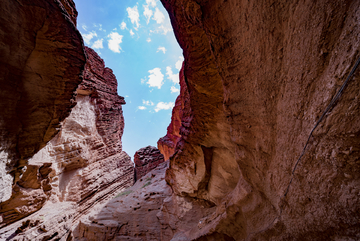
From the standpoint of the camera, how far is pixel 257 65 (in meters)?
1.77

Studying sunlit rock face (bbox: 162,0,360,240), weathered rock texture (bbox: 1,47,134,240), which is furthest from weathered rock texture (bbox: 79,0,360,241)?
weathered rock texture (bbox: 1,47,134,240)

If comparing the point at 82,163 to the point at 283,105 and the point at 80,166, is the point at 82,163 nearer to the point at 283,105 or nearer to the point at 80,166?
the point at 80,166

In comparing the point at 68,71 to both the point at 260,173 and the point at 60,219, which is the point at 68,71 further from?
the point at 60,219

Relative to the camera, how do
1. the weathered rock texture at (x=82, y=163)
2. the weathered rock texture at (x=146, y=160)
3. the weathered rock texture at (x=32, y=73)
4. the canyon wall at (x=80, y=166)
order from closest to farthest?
the weathered rock texture at (x=32, y=73)
the canyon wall at (x=80, y=166)
the weathered rock texture at (x=82, y=163)
the weathered rock texture at (x=146, y=160)

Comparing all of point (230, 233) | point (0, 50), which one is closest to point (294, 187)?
point (230, 233)

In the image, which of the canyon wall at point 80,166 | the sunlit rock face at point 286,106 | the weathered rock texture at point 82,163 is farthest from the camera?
the weathered rock texture at point 82,163

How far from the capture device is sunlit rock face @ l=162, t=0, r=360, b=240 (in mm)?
870

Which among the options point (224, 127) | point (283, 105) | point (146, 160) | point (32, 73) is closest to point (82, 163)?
point (146, 160)

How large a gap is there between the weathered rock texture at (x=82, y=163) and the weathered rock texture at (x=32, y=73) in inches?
134

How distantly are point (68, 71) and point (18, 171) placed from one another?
331 centimetres

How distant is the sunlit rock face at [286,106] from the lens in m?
0.87

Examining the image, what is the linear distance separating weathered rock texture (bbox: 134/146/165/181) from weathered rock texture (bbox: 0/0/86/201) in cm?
953

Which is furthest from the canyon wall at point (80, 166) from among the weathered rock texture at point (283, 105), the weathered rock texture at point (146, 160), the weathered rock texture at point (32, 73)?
the weathered rock texture at point (283, 105)

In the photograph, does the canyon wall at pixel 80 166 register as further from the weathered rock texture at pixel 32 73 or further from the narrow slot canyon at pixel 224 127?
the weathered rock texture at pixel 32 73
